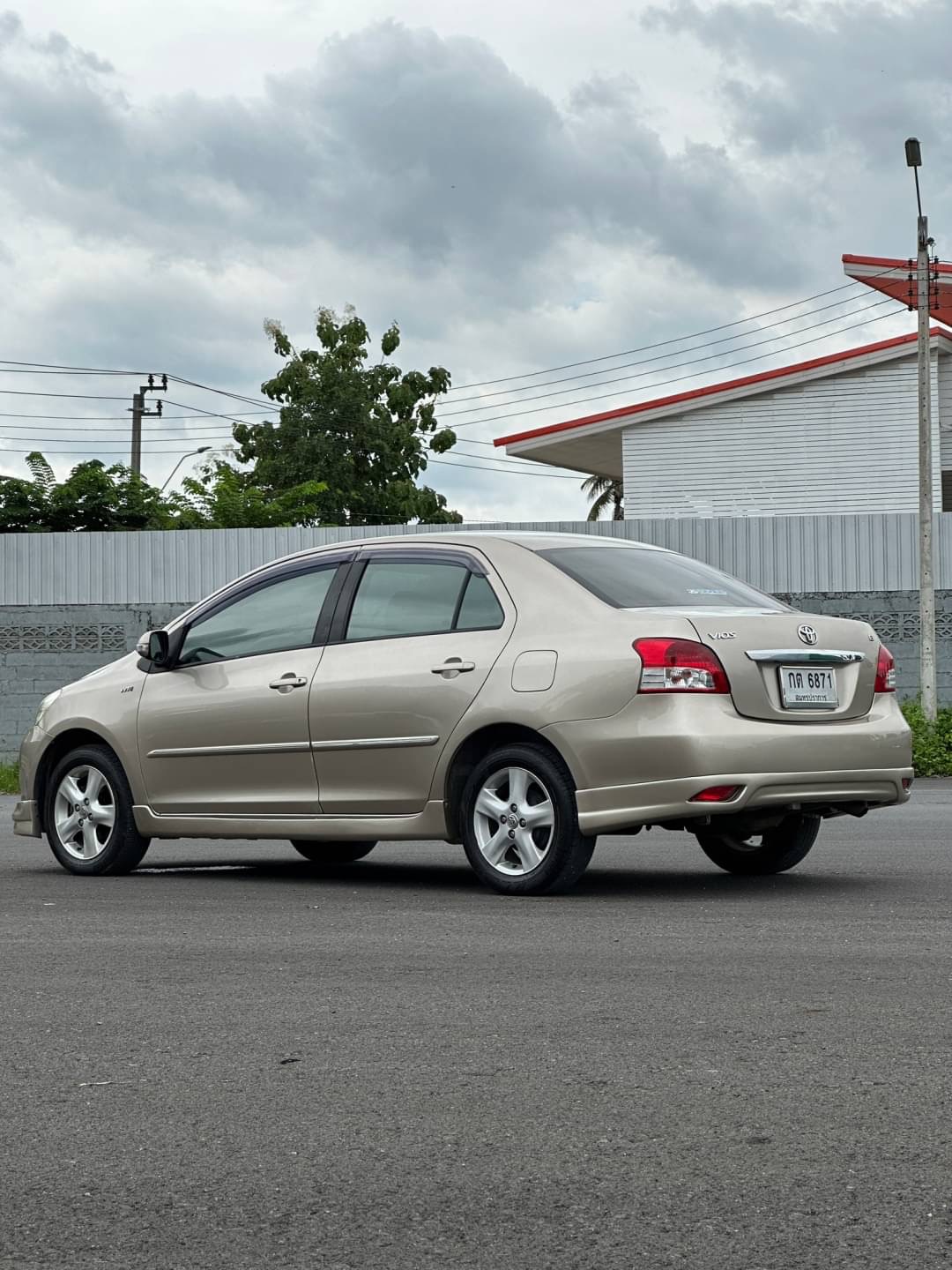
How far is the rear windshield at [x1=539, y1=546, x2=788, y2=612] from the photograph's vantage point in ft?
28.0

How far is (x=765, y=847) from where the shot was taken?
9430 millimetres

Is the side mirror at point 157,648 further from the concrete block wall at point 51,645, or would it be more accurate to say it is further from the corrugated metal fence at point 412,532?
the concrete block wall at point 51,645

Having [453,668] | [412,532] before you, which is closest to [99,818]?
[453,668]

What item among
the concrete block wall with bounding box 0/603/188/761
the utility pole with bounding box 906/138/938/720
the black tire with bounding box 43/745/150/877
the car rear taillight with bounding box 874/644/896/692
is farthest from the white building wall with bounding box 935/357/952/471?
the black tire with bounding box 43/745/150/877

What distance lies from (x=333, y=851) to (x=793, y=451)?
2137cm

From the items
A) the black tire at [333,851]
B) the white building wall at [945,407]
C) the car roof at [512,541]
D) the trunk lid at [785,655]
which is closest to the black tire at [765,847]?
the trunk lid at [785,655]

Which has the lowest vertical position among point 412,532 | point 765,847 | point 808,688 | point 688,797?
point 765,847

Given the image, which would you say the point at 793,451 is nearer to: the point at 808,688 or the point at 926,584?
the point at 926,584

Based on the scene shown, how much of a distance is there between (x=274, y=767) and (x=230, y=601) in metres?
1.07

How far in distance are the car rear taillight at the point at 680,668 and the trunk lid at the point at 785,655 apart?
52mm

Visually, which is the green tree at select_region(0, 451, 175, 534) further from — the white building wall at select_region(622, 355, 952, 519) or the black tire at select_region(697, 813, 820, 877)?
the black tire at select_region(697, 813, 820, 877)

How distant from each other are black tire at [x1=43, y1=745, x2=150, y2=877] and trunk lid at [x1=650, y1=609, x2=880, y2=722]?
131 inches

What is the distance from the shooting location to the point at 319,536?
23.8 meters

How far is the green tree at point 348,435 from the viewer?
45.6 m
